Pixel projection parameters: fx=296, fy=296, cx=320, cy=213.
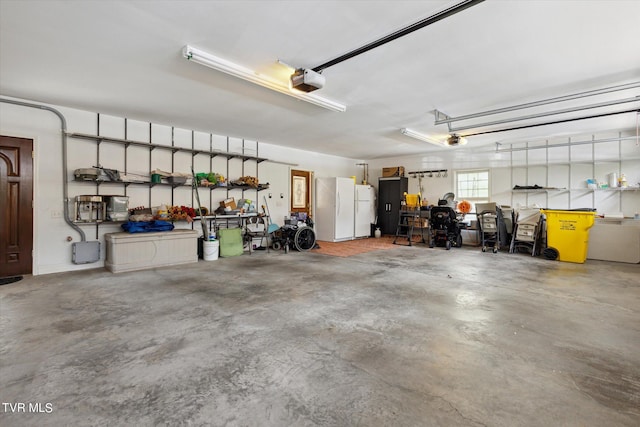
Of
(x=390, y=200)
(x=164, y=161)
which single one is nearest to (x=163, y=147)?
(x=164, y=161)

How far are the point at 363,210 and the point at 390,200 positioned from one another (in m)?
1.07

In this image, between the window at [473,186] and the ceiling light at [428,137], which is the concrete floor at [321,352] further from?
the window at [473,186]

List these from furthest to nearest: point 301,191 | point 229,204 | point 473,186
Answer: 1. point 301,191
2. point 473,186
3. point 229,204

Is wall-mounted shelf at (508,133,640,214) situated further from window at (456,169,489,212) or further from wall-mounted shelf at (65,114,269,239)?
wall-mounted shelf at (65,114,269,239)

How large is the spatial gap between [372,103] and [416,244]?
4.94 m

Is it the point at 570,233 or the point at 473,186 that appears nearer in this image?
the point at 570,233

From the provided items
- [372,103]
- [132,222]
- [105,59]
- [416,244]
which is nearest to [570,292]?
[372,103]

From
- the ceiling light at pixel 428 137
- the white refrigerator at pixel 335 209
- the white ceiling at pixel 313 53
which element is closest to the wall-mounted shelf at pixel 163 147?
the white ceiling at pixel 313 53

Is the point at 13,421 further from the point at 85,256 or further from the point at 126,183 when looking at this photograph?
the point at 126,183

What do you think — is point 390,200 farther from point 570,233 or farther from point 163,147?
point 163,147

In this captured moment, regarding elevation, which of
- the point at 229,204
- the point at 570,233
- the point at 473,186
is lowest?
the point at 570,233

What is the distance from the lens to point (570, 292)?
400cm

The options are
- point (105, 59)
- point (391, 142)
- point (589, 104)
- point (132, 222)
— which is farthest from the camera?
point (391, 142)

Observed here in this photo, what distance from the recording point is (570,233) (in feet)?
19.7
